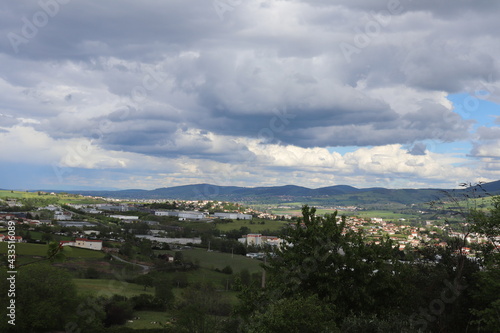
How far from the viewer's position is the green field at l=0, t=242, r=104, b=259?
5975 centimetres

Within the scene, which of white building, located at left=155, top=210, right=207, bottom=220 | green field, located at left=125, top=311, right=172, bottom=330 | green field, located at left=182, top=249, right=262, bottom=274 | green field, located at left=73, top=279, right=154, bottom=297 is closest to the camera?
green field, located at left=125, top=311, right=172, bottom=330

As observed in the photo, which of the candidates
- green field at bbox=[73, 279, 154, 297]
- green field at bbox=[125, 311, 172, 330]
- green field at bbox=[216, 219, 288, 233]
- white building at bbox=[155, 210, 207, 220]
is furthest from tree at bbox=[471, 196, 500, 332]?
white building at bbox=[155, 210, 207, 220]

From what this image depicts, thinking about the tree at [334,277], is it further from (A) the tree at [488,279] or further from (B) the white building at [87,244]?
(B) the white building at [87,244]

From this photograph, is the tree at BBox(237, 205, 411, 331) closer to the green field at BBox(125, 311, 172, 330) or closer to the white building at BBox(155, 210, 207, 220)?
the green field at BBox(125, 311, 172, 330)

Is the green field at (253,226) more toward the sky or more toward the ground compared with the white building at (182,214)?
more toward the ground

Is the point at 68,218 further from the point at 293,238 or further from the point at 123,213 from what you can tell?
the point at 293,238

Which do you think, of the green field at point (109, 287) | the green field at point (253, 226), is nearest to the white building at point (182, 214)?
the green field at point (253, 226)

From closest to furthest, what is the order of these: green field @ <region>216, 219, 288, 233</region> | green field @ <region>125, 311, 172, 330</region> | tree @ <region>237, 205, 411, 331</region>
A: tree @ <region>237, 205, 411, 331</region> → green field @ <region>125, 311, 172, 330</region> → green field @ <region>216, 219, 288, 233</region>

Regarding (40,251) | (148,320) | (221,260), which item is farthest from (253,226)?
(148,320)

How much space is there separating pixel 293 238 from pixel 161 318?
33.5 metres

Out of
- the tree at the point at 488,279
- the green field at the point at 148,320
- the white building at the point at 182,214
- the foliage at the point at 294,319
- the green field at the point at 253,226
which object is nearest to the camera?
the foliage at the point at 294,319

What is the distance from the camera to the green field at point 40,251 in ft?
196

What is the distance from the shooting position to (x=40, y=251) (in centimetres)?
6375

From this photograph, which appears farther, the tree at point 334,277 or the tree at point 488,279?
the tree at point 334,277
